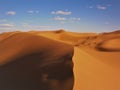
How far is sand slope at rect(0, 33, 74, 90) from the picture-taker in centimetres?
1033

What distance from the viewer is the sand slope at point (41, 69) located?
407 inches

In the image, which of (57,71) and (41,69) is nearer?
(57,71)

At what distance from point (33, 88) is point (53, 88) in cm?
124

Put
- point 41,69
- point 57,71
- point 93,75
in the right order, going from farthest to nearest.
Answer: point 41,69, point 93,75, point 57,71

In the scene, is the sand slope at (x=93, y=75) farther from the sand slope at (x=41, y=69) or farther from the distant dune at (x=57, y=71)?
the sand slope at (x=41, y=69)

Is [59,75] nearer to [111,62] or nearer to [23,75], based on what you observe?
[23,75]

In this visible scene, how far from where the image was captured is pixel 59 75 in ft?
34.5

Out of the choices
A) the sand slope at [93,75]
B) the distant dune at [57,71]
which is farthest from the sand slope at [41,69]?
the sand slope at [93,75]

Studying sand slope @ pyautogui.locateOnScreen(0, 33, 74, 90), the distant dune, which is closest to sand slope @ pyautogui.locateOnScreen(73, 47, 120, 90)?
the distant dune

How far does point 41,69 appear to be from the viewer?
11.7 metres

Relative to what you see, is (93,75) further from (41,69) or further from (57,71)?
(41,69)

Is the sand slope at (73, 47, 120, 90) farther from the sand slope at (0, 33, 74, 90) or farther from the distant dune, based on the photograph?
the sand slope at (0, 33, 74, 90)

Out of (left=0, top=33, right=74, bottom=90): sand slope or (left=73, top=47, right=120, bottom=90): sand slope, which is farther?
(left=0, top=33, right=74, bottom=90): sand slope

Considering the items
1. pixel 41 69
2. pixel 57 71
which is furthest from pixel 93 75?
pixel 41 69
